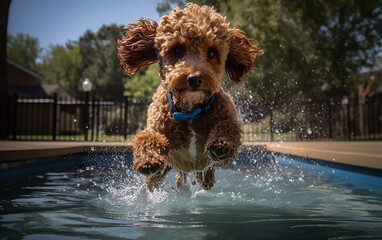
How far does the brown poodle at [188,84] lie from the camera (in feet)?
9.11

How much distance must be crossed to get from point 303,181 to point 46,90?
29596mm

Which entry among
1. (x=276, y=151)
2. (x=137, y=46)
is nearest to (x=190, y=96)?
(x=137, y=46)

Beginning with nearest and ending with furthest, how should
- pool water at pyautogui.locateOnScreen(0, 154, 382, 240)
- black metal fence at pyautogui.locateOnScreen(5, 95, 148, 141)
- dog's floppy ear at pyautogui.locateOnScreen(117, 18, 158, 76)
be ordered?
pool water at pyautogui.locateOnScreen(0, 154, 382, 240)
dog's floppy ear at pyautogui.locateOnScreen(117, 18, 158, 76)
black metal fence at pyautogui.locateOnScreen(5, 95, 148, 141)

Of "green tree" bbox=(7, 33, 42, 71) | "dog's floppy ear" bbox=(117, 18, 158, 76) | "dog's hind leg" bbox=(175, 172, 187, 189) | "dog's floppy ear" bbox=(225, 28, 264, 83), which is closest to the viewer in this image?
"dog's floppy ear" bbox=(117, 18, 158, 76)

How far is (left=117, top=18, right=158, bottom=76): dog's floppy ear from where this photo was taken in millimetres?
3402

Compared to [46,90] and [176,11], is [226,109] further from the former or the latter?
[46,90]

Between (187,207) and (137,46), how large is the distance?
5.11 ft

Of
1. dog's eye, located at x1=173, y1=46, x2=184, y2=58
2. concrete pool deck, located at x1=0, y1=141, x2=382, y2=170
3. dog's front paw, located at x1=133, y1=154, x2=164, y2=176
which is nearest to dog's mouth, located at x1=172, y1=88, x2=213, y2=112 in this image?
dog's eye, located at x1=173, y1=46, x2=184, y2=58

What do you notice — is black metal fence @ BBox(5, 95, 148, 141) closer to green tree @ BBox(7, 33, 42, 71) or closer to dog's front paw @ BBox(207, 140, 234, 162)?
dog's front paw @ BBox(207, 140, 234, 162)

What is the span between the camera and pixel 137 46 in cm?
346

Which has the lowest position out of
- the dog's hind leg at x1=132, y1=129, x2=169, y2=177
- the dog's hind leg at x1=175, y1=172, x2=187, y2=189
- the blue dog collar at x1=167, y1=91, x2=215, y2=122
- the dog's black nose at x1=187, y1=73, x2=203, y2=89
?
the dog's hind leg at x1=175, y1=172, x2=187, y2=189

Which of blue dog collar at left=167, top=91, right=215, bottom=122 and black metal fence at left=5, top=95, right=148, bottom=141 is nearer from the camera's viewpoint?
blue dog collar at left=167, top=91, right=215, bottom=122

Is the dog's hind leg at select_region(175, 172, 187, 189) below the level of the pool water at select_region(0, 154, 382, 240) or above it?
above

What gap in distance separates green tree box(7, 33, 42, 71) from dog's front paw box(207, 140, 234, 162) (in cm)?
5154
